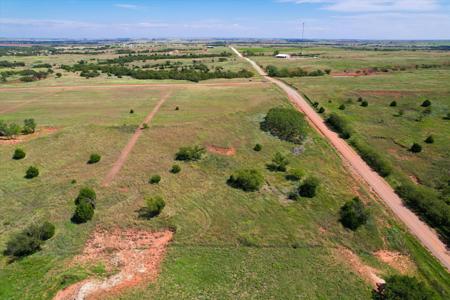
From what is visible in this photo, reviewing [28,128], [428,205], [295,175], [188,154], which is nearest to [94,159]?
[188,154]

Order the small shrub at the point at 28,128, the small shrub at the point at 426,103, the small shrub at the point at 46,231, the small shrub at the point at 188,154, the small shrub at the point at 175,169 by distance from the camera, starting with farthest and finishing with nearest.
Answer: the small shrub at the point at 426,103
the small shrub at the point at 28,128
the small shrub at the point at 188,154
the small shrub at the point at 175,169
the small shrub at the point at 46,231

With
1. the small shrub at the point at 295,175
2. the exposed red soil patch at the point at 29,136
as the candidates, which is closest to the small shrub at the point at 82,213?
the small shrub at the point at 295,175

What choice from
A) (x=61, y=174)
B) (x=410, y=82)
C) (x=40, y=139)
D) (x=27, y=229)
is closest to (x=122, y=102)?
(x=40, y=139)

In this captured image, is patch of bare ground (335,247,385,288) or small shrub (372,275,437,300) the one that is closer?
small shrub (372,275,437,300)

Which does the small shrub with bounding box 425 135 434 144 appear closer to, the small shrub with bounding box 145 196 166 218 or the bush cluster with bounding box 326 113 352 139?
the bush cluster with bounding box 326 113 352 139

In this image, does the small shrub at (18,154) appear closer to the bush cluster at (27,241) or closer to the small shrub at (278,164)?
the bush cluster at (27,241)

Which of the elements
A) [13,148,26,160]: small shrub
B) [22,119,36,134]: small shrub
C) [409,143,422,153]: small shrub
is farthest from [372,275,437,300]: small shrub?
[22,119,36,134]: small shrub
